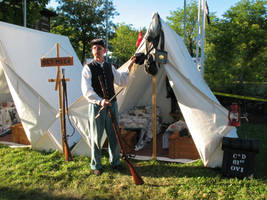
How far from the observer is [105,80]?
270cm

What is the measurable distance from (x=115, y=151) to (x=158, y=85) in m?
2.66

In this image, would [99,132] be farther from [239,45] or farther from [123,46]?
[123,46]

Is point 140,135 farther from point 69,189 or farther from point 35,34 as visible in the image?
point 35,34

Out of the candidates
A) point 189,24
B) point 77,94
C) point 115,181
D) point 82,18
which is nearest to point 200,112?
point 115,181

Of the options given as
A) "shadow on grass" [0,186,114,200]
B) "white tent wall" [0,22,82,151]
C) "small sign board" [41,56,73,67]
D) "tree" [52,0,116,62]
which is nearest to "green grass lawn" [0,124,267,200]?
"shadow on grass" [0,186,114,200]

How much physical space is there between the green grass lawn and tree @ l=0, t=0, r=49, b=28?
649cm

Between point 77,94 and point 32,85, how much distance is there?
986 mm

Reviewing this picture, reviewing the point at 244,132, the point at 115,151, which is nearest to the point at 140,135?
the point at 115,151

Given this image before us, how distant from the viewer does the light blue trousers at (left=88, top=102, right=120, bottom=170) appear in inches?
109

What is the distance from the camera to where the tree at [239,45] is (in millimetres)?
7041

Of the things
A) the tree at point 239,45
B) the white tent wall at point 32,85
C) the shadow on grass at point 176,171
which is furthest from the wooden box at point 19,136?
the tree at point 239,45

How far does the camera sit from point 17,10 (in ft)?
27.5

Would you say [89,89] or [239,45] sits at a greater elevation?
[239,45]

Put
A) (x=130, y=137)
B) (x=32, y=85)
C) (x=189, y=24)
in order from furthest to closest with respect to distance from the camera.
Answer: (x=189, y=24) → (x=32, y=85) → (x=130, y=137)
